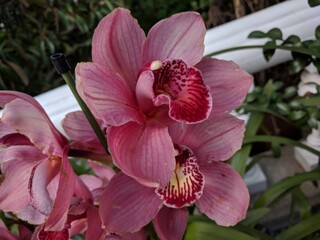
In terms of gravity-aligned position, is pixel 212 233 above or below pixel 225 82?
below

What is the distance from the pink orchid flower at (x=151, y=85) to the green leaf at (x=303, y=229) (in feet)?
1.42

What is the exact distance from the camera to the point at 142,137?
536 mm

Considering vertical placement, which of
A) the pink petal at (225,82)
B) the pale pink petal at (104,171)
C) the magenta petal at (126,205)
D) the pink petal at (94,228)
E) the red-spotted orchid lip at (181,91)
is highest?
the red-spotted orchid lip at (181,91)

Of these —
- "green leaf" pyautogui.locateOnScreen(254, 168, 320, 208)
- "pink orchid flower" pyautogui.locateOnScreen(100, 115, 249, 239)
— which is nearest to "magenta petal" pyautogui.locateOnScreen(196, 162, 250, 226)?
"pink orchid flower" pyautogui.locateOnScreen(100, 115, 249, 239)

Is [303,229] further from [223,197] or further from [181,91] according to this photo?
[181,91]

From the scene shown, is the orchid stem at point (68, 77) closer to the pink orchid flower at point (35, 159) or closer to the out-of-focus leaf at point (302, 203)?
the pink orchid flower at point (35, 159)

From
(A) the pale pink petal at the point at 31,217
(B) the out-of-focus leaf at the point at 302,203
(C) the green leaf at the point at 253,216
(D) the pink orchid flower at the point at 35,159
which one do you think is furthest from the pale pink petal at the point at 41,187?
(B) the out-of-focus leaf at the point at 302,203

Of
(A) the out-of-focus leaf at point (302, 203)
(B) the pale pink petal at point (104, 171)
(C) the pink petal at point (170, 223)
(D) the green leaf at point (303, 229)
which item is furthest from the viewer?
(A) the out-of-focus leaf at point (302, 203)

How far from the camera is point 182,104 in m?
0.51

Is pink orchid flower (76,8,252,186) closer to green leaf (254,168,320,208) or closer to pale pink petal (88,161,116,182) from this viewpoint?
pale pink petal (88,161,116,182)

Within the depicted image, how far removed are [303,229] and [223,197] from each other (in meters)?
0.36

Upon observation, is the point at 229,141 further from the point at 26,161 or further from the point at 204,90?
the point at 26,161

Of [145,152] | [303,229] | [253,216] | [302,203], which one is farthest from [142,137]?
[302,203]

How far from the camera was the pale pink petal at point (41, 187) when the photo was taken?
53 cm
